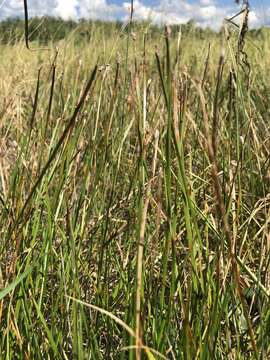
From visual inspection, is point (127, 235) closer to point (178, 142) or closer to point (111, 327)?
point (111, 327)

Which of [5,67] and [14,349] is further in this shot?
[5,67]

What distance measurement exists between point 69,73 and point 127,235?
295 centimetres

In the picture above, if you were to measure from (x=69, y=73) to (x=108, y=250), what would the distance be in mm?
2990

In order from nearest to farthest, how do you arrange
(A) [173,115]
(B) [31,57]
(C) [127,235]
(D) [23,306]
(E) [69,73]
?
(A) [173,115]
(D) [23,306]
(C) [127,235]
(E) [69,73]
(B) [31,57]

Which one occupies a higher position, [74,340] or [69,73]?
[69,73]

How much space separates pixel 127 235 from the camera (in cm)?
76

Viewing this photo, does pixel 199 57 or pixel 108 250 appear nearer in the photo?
pixel 108 250

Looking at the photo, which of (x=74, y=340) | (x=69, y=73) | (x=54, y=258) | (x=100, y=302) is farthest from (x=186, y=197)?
(x=69, y=73)

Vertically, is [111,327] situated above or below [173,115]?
below

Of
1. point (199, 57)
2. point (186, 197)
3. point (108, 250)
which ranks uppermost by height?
point (199, 57)

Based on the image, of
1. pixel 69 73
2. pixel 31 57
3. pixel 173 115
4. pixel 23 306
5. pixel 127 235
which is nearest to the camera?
pixel 173 115

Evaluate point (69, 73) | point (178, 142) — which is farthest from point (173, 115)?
point (69, 73)

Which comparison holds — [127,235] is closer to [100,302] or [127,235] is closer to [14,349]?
[100,302]

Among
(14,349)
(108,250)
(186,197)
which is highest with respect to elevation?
(186,197)
